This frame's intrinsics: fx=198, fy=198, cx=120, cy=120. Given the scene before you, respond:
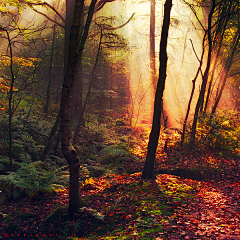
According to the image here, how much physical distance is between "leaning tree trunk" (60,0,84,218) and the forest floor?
350 millimetres

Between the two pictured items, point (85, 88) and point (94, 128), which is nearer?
point (94, 128)

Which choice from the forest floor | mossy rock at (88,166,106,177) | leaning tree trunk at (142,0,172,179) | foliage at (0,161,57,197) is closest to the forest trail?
the forest floor

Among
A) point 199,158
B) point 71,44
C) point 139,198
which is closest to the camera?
point 71,44

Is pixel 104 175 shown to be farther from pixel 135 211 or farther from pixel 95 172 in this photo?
pixel 135 211

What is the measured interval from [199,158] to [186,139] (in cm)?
144

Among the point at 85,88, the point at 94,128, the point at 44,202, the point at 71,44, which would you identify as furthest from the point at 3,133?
the point at 85,88

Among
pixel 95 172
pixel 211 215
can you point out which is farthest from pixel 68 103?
pixel 95 172

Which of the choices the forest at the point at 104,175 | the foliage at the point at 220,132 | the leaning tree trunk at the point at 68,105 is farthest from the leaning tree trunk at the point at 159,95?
the foliage at the point at 220,132

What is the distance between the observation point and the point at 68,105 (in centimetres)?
390

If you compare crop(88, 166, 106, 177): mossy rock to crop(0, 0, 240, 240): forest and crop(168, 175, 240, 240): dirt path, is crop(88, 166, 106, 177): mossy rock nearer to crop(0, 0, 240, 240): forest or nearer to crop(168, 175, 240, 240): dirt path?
crop(0, 0, 240, 240): forest

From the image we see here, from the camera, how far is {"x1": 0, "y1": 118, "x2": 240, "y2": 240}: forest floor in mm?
3529

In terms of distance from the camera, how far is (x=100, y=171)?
7.29m

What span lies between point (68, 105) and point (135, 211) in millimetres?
2619

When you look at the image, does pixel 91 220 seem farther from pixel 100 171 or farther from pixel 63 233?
pixel 100 171
